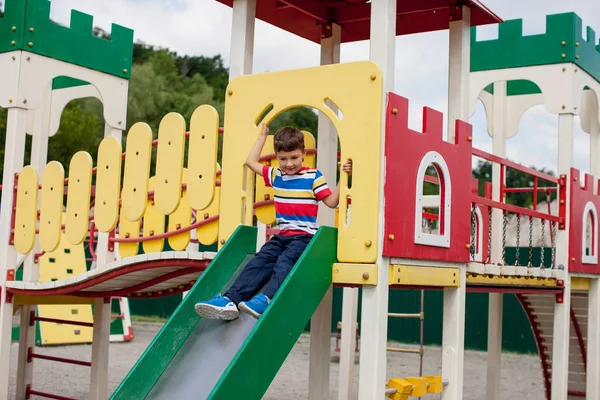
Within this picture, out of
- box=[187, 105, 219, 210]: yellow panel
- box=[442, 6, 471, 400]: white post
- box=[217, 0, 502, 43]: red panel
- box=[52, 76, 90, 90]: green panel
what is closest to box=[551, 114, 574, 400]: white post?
box=[217, 0, 502, 43]: red panel

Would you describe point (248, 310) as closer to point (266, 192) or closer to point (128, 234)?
point (266, 192)

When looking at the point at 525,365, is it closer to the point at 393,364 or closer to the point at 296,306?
the point at 393,364

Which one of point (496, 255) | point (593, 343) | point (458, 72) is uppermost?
point (458, 72)

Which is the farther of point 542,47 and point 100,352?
point 100,352

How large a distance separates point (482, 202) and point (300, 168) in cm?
152

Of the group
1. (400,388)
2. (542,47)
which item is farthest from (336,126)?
(542,47)

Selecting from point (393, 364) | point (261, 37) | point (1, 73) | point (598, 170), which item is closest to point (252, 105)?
point (1, 73)

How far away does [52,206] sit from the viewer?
Answer: 20.1ft

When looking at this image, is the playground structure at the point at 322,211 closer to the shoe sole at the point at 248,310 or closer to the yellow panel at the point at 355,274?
the yellow panel at the point at 355,274

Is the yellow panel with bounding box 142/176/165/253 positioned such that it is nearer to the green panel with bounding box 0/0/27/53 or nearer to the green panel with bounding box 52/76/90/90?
the green panel with bounding box 0/0/27/53

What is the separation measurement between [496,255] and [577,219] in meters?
0.79

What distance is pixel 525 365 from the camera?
14422 millimetres

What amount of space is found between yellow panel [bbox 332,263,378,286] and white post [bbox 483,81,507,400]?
10.2 feet

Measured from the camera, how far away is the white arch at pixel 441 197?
15.0 ft
